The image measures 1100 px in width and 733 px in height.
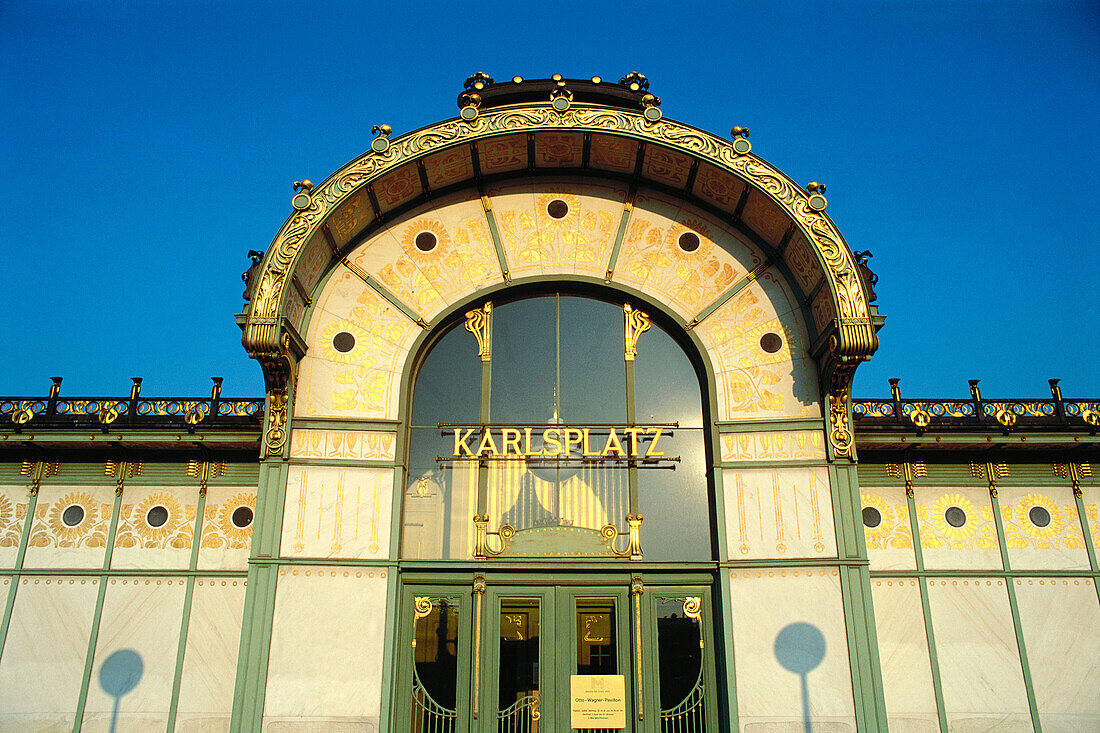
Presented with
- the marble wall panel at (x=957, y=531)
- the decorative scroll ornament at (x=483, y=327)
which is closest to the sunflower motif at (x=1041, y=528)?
the marble wall panel at (x=957, y=531)

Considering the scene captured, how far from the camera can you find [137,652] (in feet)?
45.3

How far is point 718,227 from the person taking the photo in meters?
15.0

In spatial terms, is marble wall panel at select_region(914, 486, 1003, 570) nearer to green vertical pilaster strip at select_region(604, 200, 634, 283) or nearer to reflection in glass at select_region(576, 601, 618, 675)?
reflection in glass at select_region(576, 601, 618, 675)

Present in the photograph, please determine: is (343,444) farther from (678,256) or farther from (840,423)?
(840,423)

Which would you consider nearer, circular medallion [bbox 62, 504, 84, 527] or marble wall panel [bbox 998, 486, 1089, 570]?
marble wall panel [bbox 998, 486, 1089, 570]

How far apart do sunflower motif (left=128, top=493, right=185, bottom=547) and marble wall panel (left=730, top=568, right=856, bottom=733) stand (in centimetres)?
921

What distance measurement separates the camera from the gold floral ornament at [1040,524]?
1428 centimetres

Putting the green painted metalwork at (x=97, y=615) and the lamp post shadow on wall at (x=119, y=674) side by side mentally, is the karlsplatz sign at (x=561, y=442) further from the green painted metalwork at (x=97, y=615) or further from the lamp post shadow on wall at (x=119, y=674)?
the lamp post shadow on wall at (x=119, y=674)

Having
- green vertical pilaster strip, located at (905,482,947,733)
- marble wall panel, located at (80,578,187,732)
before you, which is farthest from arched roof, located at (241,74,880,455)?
marble wall panel, located at (80,578,187,732)

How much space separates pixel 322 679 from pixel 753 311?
29.0ft

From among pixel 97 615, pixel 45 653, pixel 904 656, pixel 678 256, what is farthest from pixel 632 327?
pixel 45 653

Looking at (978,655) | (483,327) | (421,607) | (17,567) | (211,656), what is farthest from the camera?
(483,327)

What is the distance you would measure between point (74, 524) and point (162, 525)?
1.50m

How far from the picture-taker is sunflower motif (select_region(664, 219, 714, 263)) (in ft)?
48.7
